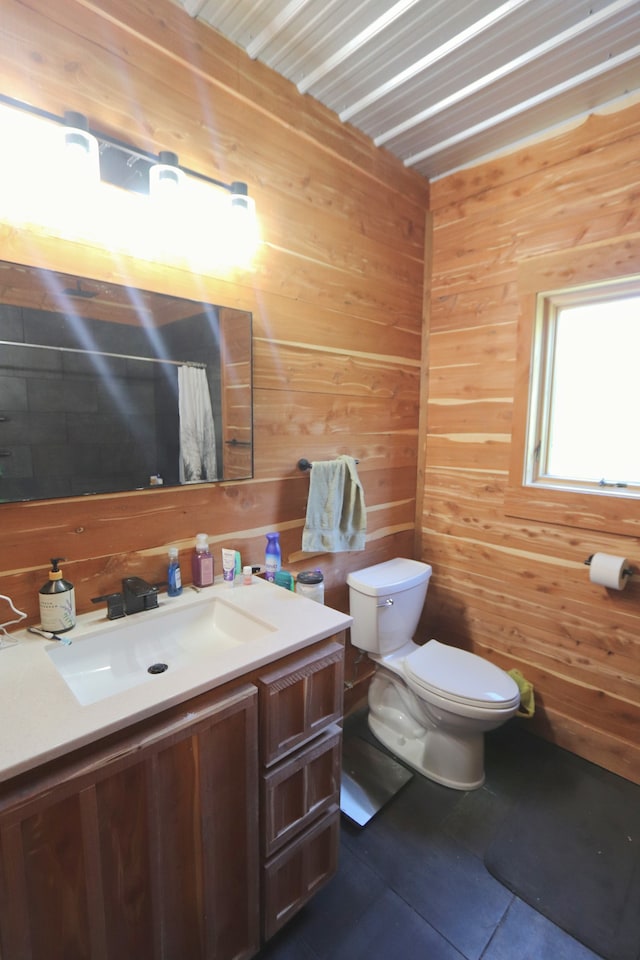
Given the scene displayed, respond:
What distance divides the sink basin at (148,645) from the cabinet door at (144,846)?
22cm

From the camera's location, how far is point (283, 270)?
166 cm

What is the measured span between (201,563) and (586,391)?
1.73 metres

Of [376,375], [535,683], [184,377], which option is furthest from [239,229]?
[535,683]

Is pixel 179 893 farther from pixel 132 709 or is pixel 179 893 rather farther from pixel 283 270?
pixel 283 270

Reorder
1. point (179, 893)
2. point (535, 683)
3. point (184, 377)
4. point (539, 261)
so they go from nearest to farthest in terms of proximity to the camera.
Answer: point (179, 893)
point (184, 377)
point (539, 261)
point (535, 683)

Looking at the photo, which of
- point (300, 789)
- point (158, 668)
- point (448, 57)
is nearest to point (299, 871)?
point (300, 789)

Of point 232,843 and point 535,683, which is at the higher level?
point 232,843

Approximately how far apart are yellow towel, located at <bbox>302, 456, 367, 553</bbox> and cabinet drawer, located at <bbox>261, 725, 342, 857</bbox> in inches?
27.0

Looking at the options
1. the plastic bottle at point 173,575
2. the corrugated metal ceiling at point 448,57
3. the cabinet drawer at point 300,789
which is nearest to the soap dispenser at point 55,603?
the plastic bottle at point 173,575

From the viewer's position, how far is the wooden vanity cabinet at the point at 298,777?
1.10 meters

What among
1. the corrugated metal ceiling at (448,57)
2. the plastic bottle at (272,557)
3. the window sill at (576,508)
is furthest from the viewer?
the window sill at (576,508)

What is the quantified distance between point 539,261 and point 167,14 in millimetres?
1546

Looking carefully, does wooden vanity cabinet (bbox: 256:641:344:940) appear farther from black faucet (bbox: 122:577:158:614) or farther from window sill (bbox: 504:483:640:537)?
window sill (bbox: 504:483:640:537)

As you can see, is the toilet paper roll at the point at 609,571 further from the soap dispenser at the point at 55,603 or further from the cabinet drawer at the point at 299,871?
the soap dispenser at the point at 55,603
